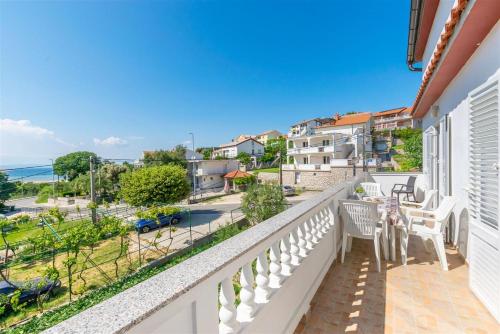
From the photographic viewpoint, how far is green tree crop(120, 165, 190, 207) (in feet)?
62.3

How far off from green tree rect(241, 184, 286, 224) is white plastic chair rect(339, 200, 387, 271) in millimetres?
9167

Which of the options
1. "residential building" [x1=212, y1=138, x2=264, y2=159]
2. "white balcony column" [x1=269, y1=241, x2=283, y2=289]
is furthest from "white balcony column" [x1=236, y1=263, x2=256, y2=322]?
"residential building" [x1=212, y1=138, x2=264, y2=159]

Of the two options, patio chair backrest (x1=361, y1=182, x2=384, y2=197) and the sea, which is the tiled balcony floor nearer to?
patio chair backrest (x1=361, y1=182, x2=384, y2=197)

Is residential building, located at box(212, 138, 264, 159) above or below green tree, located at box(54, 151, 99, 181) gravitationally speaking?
above

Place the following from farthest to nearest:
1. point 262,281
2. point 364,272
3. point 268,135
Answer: point 268,135, point 364,272, point 262,281

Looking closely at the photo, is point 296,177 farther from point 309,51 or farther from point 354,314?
point 354,314

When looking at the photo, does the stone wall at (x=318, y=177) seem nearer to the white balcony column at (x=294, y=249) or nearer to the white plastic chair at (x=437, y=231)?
the white plastic chair at (x=437, y=231)

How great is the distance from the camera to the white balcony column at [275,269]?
1989 millimetres

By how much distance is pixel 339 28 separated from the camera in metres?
17.2

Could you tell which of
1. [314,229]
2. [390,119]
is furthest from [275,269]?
[390,119]

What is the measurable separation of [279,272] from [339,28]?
66.2 ft

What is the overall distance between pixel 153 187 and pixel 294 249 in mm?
18794

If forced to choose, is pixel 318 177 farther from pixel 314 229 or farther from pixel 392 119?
pixel 392 119

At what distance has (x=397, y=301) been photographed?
2.75 metres
